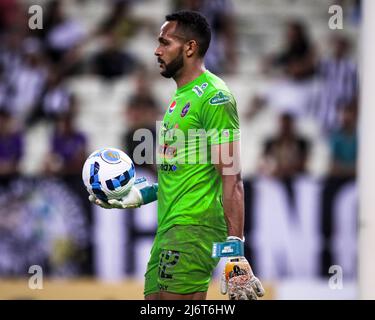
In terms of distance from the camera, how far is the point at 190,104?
237 inches

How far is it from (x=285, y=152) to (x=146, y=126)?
182 cm

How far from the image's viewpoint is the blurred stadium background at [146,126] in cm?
1102

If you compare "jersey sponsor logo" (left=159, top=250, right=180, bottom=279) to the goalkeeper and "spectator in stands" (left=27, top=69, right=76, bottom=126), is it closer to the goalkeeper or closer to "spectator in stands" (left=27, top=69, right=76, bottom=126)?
the goalkeeper

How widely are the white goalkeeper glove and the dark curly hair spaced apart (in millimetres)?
1038

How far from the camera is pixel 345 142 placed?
12.0 meters

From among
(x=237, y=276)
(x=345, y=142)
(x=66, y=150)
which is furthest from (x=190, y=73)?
(x=345, y=142)

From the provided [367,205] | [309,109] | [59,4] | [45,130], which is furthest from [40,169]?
[367,205]

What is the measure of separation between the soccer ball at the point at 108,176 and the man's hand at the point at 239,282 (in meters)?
1.00

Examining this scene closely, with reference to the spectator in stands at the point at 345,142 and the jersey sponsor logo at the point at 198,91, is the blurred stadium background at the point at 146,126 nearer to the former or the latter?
the spectator in stands at the point at 345,142

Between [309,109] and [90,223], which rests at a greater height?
[309,109]

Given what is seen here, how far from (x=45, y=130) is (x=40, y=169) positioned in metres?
0.82

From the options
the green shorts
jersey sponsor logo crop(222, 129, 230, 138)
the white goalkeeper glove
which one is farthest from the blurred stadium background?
jersey sponsor logo crop(222, 129, 230, 138)

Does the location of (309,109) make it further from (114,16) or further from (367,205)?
(367,205)

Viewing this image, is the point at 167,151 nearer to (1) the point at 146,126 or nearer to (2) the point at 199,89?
(2) the point at 199,89
